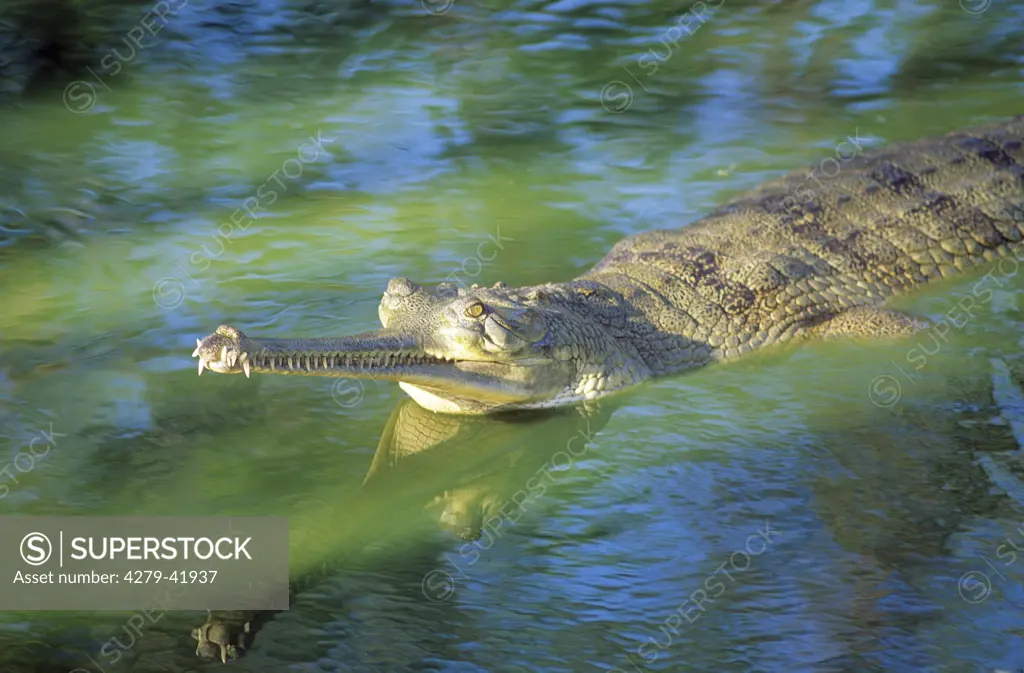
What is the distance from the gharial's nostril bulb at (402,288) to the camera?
6.75 metres

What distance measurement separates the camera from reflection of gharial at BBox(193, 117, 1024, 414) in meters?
6.47

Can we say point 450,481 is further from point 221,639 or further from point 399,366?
point 221,639

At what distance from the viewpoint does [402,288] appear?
677 cm

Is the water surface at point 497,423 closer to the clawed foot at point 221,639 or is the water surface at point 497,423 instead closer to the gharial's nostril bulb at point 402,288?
the clawed foot at point 221,639

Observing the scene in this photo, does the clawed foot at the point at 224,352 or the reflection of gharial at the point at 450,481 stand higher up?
the clawed foot at the point at 224,352

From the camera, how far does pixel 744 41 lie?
13.0 m

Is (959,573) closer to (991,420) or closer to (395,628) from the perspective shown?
(991,420)

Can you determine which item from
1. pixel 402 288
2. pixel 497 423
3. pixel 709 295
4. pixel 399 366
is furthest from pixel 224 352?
pixel 709 295

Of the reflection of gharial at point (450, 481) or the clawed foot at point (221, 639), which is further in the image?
the reflection of gharial at point (450, 481)

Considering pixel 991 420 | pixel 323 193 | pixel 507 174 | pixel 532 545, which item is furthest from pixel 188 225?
pixel 991 420

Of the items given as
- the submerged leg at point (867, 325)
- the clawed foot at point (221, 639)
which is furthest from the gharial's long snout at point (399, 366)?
the submerged leg at point (867, 325)

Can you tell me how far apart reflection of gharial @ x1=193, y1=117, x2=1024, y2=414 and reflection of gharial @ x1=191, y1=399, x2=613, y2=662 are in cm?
15

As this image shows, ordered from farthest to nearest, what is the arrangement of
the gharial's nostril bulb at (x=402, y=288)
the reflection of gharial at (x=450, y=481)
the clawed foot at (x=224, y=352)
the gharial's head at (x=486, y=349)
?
1. the gharial's nostril bulb at (x=402, y=288)
2. the gharial's head at (x=486, y=349)
3. the reflection of gharial at (x=450, y=481)
4. the clawed foot at (x=224, y=352)

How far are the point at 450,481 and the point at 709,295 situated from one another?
2126mm
